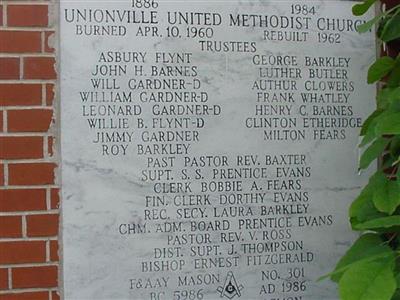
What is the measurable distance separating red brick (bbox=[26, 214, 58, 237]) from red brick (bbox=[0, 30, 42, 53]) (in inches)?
24.2

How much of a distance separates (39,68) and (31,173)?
386 millimetres

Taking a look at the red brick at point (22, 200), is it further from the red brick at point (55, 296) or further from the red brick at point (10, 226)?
the red brick at point (55, 296)

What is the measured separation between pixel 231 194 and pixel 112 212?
0.47 m

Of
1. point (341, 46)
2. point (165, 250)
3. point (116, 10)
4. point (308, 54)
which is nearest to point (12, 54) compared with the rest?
point (116, 10)

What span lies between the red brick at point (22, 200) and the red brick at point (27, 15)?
61 cm

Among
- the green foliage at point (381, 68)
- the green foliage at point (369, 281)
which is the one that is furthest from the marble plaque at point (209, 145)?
the green foliage at point (369, 281)

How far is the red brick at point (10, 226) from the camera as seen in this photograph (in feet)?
6.97

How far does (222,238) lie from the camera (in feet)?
7.50

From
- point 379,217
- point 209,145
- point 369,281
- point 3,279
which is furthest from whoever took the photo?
point 209,145

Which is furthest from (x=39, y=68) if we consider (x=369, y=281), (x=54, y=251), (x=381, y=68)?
(x=369, y=281)

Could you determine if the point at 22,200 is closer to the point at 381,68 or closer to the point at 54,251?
the point at 54,251

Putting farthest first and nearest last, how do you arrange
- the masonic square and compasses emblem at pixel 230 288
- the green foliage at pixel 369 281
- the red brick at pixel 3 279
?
1. the masonic square and compasses emblem at pixel 230 288
2. the red brick at pixel 3 279
3. the green foliage at pixel 369 281

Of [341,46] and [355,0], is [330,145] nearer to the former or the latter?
[341,46]

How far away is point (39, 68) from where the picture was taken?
2.16 m
